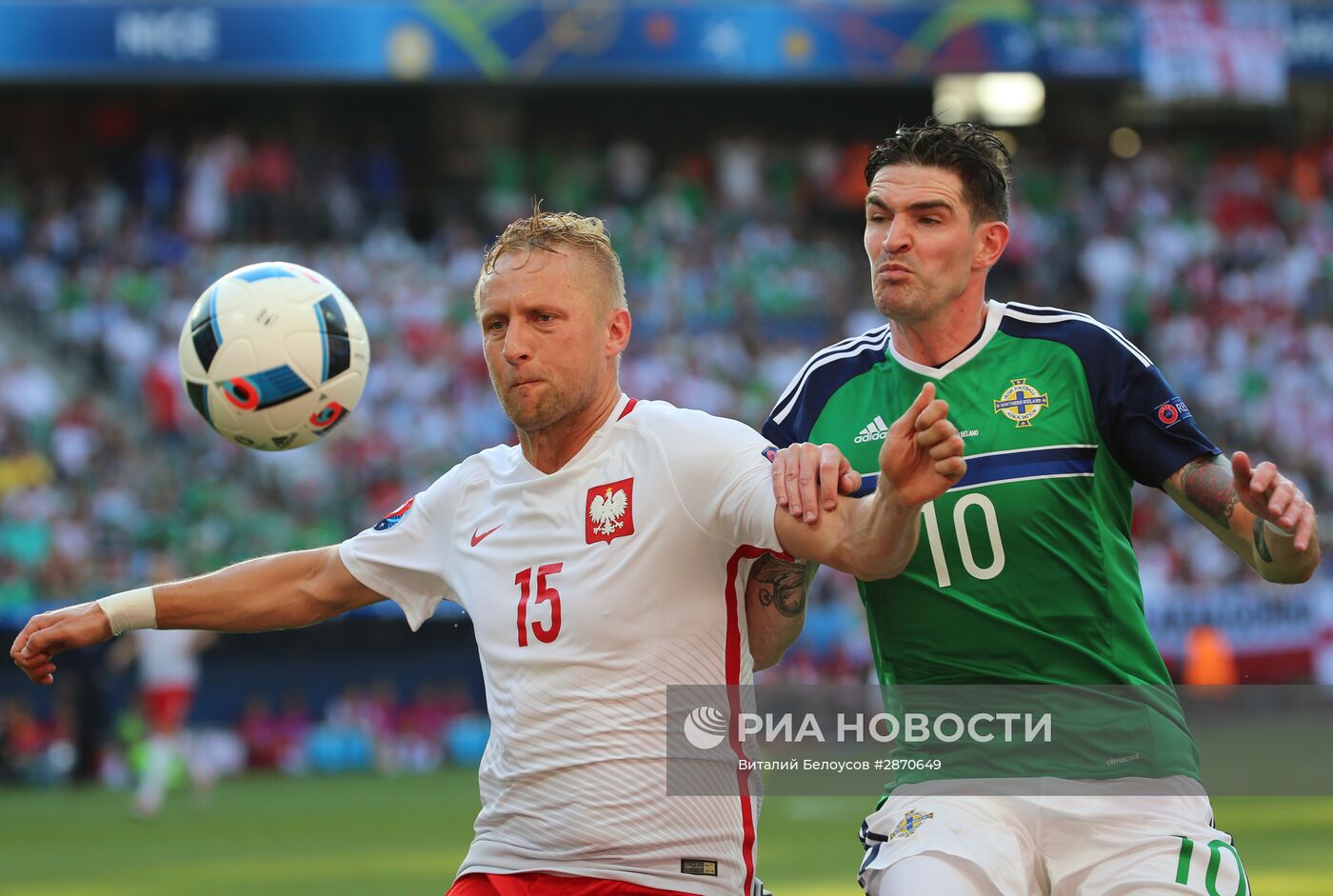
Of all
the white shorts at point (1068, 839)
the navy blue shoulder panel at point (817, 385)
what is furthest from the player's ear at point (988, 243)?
the white shorts at point (1068, 839)

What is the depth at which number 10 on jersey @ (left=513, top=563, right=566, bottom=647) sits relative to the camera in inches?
184

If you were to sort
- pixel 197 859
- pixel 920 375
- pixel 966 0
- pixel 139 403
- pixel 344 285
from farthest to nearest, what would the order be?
pixel 966 0 → pixel 344 285 → pixel 139 403 → pixel 197 859 → pixel 920 375

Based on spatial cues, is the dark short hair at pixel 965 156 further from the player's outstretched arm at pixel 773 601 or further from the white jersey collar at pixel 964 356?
the player's outstretched arm at pixel 773 601

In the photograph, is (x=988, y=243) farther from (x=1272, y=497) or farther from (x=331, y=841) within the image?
(x=331, y=841)

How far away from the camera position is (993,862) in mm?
4625

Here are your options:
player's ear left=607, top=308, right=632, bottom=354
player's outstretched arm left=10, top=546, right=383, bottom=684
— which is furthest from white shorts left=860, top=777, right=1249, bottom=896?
player's outstretched arm left=10, top=546, right=383, bottom=684

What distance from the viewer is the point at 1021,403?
16.5 ft

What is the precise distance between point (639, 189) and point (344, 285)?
5.53 metres

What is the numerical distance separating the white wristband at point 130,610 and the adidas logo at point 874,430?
6.95 feet

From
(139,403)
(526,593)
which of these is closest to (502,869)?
(526,593)

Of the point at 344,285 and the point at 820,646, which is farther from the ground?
the point at 344,285

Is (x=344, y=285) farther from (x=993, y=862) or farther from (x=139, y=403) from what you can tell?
(x=993, y=862)

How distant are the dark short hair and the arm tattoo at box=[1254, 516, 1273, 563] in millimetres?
1179

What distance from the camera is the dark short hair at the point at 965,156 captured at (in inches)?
200
